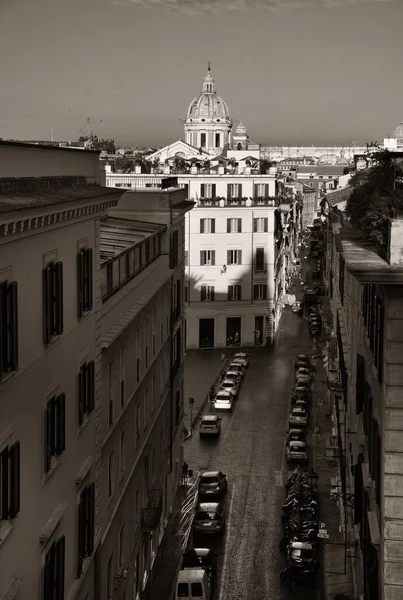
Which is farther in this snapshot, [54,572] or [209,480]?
[209,480]

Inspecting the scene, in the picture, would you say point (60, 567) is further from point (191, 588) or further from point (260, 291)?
point (260, 291)

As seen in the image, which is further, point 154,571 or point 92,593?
point 154,571

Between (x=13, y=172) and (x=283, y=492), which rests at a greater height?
(x=13, y=172)

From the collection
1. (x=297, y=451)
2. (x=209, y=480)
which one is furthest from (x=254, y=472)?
(x=209, y=480)

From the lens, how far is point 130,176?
5375 cm

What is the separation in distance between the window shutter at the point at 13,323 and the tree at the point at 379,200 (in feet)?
19.4

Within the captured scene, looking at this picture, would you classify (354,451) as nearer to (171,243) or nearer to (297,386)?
(171,243)

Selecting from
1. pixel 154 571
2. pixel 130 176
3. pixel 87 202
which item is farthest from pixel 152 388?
pixel 130 176

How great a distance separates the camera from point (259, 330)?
6247 centimetres

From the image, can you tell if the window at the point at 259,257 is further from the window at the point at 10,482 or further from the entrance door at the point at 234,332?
the window at the point at 10,482

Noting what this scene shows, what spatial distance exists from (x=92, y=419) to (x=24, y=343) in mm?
5103

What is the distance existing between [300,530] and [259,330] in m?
33.9

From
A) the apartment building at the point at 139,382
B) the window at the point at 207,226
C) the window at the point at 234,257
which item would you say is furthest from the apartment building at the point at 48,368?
the window at the point at 234,257

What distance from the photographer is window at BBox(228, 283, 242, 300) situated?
6094cm
